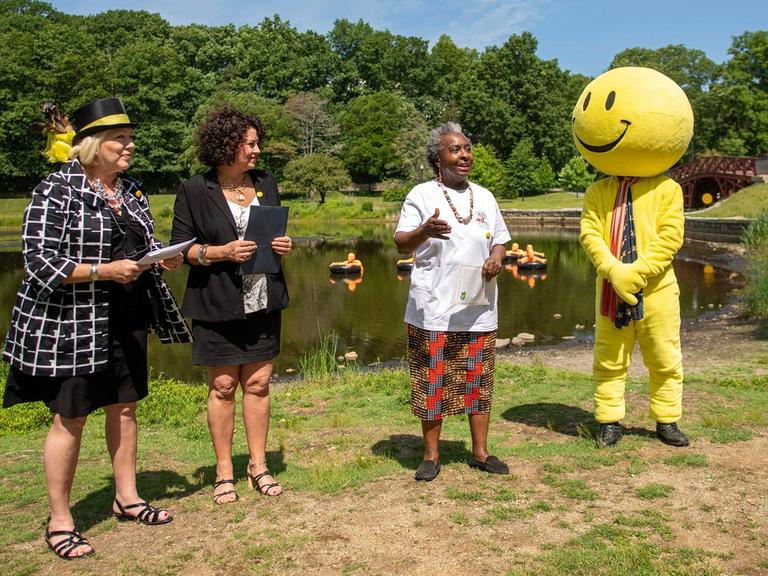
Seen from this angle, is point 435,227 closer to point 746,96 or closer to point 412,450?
point 412,450

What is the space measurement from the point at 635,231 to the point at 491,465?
1.91 meters

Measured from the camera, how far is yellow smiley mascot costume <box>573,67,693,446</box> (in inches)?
187

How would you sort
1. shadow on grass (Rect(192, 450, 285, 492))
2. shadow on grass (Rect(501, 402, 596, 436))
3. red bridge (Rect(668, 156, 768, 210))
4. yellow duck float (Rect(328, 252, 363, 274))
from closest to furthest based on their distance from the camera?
1. shadow on grass (Rect(192, 450, 285, 492))
2. shadow on grass (Rect(501, 402, 596, 436))
3. yellow duck float (Rect(328, 252, 363, 274))
4. red bridge (Rect(668, 156, 768, 210))

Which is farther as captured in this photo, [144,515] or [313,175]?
[313,175]

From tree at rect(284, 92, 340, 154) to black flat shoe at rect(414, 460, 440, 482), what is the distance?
5367 centimetres

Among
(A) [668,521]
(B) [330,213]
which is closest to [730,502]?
(A) [668,521]

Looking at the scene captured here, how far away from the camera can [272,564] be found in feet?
10.7

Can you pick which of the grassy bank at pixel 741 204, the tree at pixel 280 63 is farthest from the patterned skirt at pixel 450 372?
the tree at pixel 280 63

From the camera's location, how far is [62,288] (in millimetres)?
3396

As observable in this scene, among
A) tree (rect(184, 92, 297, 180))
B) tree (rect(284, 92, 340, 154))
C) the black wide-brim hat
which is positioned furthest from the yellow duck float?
tree (rect(284, 92, 340, 154))

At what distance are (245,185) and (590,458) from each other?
2841 mm

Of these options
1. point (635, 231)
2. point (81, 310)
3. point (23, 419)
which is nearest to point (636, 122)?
point (635, 231)

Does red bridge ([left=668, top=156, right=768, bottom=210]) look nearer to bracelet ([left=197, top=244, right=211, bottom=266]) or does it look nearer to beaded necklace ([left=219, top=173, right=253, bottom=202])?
beaded necklace ([left=219, top=173, right=253, bottom=202])

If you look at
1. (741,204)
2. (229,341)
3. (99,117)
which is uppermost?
(99,117)
